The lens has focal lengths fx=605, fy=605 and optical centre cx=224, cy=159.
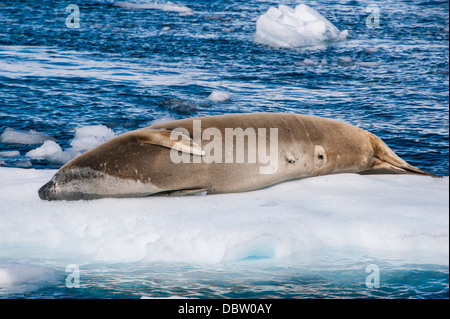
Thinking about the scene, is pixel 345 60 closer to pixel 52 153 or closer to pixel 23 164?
pixel 52 153

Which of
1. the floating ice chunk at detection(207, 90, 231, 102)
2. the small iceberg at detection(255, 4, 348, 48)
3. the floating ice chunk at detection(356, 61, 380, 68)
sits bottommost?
the floating ice chunk at detection(207, 90, 231, 102)

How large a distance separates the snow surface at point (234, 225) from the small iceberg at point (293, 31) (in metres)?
10.2

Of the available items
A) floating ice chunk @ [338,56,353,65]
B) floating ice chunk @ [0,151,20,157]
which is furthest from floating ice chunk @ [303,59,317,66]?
floating ice chunk @ [0,151,20,157]

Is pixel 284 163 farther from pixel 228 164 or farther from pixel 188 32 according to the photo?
pixel 188 32

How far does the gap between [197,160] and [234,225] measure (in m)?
0.74

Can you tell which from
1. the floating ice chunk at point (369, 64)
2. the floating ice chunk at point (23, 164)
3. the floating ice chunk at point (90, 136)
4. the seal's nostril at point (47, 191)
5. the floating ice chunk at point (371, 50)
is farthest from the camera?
the floating ice chunk at point (371, 50)

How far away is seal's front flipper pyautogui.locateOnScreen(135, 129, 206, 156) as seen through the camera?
414 cm

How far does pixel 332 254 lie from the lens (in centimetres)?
354

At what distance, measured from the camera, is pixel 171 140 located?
4215 mm

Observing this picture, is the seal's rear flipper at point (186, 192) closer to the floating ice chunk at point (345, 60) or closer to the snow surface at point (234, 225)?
the snow surface at point (234, 225)

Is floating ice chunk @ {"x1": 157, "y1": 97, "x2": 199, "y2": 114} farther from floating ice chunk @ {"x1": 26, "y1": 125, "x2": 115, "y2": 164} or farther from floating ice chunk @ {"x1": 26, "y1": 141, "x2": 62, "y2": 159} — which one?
floating ice chunk @ {"x1": 26, "y1": 141, "x2": 62, "y2": 159}

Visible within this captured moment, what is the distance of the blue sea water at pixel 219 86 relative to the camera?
10.6 ft

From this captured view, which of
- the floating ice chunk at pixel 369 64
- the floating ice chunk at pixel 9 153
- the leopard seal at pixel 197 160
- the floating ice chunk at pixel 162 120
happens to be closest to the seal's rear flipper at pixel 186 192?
the leopard seal at pixel 197 160

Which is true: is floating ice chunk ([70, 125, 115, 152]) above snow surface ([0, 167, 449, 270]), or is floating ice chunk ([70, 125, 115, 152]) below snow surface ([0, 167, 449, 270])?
above
